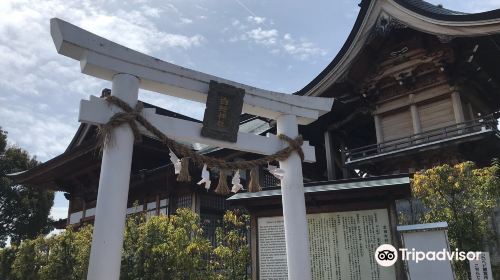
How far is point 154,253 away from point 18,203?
2774 centimetres

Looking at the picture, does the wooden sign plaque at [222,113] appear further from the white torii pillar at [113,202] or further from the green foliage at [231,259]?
the green foliage at [231,259]

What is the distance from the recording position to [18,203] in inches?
1196

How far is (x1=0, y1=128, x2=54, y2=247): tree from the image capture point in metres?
30.1

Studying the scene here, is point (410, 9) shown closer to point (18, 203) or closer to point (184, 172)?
point (184, 172)

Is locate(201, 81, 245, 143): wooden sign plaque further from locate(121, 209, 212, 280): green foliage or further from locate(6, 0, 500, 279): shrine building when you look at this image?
locate(6, 0, 500, 279): shrine building

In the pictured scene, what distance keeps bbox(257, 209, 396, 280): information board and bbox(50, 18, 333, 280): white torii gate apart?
2.02 meters

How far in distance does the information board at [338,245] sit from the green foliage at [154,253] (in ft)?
4.61

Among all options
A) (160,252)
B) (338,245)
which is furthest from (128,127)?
(338,245)

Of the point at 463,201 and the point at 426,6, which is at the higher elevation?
the point at 426,6

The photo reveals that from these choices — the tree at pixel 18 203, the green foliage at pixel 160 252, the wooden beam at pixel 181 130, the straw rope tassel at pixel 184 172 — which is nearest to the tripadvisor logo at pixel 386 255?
the wooden beam at pixel 181 130

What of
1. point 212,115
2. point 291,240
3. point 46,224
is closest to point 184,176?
point 212,115

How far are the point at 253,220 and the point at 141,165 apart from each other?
26.2 ft

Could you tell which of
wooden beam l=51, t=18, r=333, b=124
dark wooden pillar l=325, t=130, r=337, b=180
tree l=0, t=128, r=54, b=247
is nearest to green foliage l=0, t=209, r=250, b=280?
wooden beam l=51, t=18, r=333, b=124

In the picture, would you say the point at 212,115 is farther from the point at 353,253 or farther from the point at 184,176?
the point at 353,253
